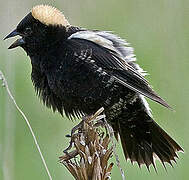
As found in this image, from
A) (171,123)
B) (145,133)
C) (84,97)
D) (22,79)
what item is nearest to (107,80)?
(84,97)

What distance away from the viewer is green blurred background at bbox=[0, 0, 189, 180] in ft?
14.3

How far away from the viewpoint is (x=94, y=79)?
3520 mm

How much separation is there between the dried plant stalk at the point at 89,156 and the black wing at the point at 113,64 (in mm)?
740

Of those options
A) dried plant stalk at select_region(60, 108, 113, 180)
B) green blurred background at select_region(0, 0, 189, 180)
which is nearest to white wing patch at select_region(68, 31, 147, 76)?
green blurred background at select_region(0, 0, 189, 180)

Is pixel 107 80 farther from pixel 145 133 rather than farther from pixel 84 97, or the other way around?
pixel 145 133

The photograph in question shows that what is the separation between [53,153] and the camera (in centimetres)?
461

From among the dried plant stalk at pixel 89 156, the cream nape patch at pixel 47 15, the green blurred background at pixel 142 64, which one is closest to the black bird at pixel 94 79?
the cream nape patch at pixel 47 15

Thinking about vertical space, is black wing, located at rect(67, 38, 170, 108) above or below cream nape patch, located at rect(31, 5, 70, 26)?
below

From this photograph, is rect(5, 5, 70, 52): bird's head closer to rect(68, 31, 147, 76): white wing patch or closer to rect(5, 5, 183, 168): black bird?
rect(5, 5, 183, 168): black bird

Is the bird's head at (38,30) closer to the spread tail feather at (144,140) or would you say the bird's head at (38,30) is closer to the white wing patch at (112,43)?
the white wing patch at (112,43)

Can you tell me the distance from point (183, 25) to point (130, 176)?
3.55 feet

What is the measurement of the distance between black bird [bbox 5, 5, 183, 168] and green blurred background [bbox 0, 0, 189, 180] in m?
0.38

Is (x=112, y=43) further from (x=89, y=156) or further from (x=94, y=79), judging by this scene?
(x=89, y=156)

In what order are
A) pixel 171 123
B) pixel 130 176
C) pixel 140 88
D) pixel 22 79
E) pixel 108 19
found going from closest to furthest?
pixel 140 88 → pixel 130 176 → pixel 171 123 → pixel 22 79 → pixel 108 19
